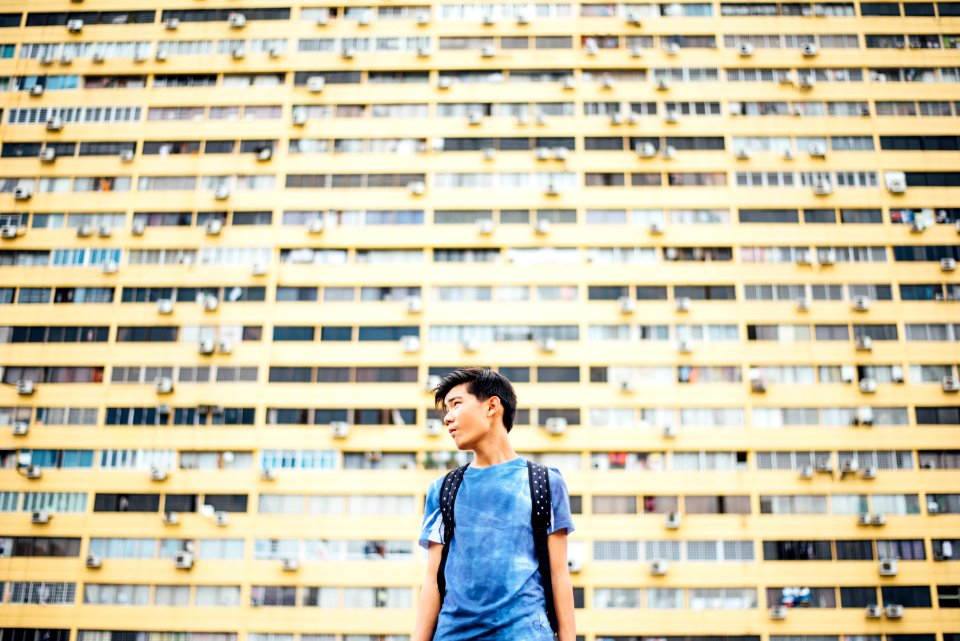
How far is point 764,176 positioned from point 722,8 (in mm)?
7586

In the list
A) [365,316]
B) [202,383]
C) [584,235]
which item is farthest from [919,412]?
[202,383]

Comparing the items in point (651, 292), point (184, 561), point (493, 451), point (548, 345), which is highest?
point (651, 292)

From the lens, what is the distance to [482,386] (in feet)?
13.6

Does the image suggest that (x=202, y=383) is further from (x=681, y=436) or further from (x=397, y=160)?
(x=681, y=436)

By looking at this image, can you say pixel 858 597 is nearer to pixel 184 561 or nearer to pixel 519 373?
pixel 519 373

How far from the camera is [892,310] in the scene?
31.8 m

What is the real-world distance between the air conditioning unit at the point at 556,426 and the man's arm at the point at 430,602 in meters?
26.3

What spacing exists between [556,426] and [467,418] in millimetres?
26422

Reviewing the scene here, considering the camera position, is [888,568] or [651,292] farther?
[651,292]

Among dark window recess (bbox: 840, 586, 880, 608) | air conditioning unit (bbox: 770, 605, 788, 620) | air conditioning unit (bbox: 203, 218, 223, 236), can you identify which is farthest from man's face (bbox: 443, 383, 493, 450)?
air conditioning unit (bbox: 203, 218, 223, 236)

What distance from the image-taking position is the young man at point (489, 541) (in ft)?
12.1

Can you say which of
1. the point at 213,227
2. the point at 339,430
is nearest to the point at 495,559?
the point at 339,430

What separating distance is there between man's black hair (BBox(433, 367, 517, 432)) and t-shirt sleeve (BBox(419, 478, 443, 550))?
41cm

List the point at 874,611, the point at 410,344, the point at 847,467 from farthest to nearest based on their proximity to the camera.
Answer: the point at 410,344 < the point at 847,467 < the point at 874,611
